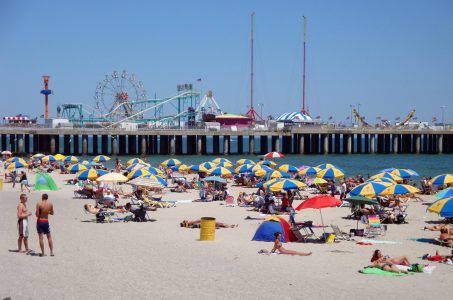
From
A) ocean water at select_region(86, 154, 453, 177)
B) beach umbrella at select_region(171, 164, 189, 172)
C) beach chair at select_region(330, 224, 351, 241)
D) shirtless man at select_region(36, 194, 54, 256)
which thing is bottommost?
ocean water at select_region(86, 154, 453, 177)

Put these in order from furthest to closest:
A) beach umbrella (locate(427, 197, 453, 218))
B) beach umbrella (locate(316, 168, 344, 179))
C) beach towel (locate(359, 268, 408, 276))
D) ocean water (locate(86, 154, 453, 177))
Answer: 1. ocean water (locate(86, 154, 453, 177))
2. beach umbrella (locate(316, 168, 344, 179))
3. beach umbrella (locate(427, 197, 453, 218))
4. beach towel (locate(359, 268, 408, 276))

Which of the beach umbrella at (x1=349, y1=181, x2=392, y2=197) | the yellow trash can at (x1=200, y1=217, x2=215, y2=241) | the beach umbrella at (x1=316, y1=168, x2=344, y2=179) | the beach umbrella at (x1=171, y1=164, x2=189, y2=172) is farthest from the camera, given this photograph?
the beach umbrella at (x1=171, y1=164, x2=189, y2=172)

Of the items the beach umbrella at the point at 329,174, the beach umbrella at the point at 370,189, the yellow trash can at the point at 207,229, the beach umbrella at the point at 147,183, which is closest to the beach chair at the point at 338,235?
the yellow trash can at the point at 207,229

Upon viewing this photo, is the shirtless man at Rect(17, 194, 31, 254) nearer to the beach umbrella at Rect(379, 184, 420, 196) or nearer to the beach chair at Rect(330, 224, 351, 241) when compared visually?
the beach chair at Rect(330, 224, 351, 241)

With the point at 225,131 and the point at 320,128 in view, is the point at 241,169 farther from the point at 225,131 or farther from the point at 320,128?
the point at 320,128

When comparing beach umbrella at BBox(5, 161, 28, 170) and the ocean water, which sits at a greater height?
beach umbrella at BBox(5, 161, 28, 170)

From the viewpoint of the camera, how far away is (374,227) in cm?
1627

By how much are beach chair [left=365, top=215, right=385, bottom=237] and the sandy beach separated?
254 mm

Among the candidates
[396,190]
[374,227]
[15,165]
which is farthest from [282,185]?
[15,165]

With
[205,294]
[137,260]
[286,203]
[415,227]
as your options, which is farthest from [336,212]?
[205,294]

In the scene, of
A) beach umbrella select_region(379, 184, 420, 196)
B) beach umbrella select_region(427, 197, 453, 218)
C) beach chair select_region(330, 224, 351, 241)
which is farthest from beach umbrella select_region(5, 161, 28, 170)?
beach umbrella select_region(427, 197, 453, 218)

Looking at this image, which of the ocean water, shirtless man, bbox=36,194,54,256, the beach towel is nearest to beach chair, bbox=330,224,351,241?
the beach towel

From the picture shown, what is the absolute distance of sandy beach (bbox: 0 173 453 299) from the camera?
9742 millimetres

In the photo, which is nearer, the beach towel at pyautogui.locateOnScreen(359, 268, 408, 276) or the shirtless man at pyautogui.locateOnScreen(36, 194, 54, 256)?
the beach towel at pyautogui.locateOnScreen(359, 268, 408, 276)
